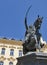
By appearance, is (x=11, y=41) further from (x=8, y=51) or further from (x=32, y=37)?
(x=32, y=37)

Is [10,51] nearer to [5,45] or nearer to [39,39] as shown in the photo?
[5,45]

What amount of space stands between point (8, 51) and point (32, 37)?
149 feet

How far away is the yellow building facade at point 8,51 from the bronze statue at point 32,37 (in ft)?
145

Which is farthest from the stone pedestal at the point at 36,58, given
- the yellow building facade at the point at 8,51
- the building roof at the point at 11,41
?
the building roof at the point at 11,41

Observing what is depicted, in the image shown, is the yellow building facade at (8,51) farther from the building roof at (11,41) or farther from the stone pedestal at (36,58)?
the stone pedestal at (36,58)

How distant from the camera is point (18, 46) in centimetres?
5775

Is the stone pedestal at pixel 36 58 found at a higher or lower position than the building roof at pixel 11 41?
lower

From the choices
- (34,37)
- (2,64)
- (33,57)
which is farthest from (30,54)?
(2,64)

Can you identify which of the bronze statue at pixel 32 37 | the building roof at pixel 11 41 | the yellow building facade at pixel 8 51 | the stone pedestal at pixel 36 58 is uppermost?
the building roof at pixel 11 41

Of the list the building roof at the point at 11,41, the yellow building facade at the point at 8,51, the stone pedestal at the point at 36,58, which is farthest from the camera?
the building roof at the point at 11,41

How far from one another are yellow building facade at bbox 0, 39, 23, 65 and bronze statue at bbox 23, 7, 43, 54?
4432 centimetres

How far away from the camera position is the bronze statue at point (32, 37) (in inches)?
435

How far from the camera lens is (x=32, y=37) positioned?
36.4 ft

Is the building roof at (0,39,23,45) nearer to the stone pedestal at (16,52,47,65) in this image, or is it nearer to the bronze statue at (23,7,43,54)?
the bronze statue at (23,7,43,54)
